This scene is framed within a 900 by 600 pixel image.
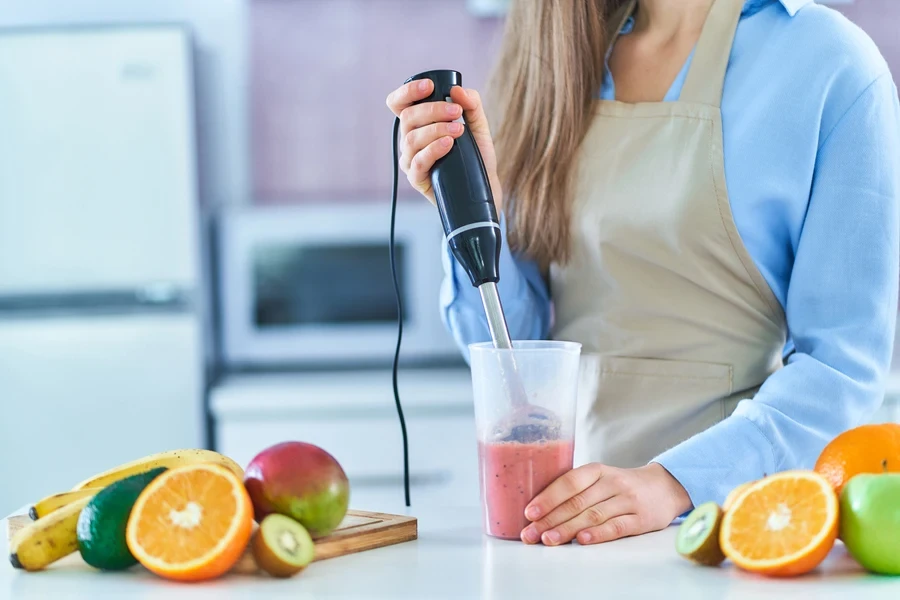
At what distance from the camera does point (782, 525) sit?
25.1 inches

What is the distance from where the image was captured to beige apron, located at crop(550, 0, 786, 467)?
3.36 feet

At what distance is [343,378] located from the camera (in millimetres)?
2107

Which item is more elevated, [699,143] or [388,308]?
[699,143]

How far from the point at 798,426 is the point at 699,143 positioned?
1.02 ft

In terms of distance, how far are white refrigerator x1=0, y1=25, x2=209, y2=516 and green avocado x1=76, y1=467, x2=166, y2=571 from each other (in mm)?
1345

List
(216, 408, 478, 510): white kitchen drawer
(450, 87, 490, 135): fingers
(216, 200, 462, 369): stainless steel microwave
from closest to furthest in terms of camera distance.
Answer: (450, 87, 490, 135): fingers < (216, 408, 478, 510): white kitchen drawer < (216, 200, 462, 369): stainless steel microwave

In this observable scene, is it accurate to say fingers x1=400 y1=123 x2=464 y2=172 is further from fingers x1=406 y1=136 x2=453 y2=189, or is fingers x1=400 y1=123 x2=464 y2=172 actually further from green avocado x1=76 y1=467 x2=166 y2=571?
green avocado x1=76 y1=467 x2=166 y2=571

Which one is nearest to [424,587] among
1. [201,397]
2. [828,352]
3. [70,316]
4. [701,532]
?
[701,532]

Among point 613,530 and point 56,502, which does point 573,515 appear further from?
point 56,502

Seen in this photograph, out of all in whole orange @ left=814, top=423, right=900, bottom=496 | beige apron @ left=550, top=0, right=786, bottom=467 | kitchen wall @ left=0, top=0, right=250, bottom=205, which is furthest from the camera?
kitchen wall @ left=0, top=0, right=250, bottom=205

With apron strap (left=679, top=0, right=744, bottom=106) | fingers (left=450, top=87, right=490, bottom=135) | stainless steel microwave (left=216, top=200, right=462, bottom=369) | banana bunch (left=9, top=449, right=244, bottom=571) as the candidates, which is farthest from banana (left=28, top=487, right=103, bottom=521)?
stainless steel microwave (left=216, top=200, right=462, bottom=369)

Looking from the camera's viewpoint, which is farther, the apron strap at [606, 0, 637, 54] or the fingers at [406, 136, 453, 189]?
the apron strap at [606, 0, 637, 54]

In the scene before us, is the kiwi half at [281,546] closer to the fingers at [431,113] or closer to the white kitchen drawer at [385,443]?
the fingers at [431,113]

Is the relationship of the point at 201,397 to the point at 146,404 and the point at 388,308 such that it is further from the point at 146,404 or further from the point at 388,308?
the point at 388,308
